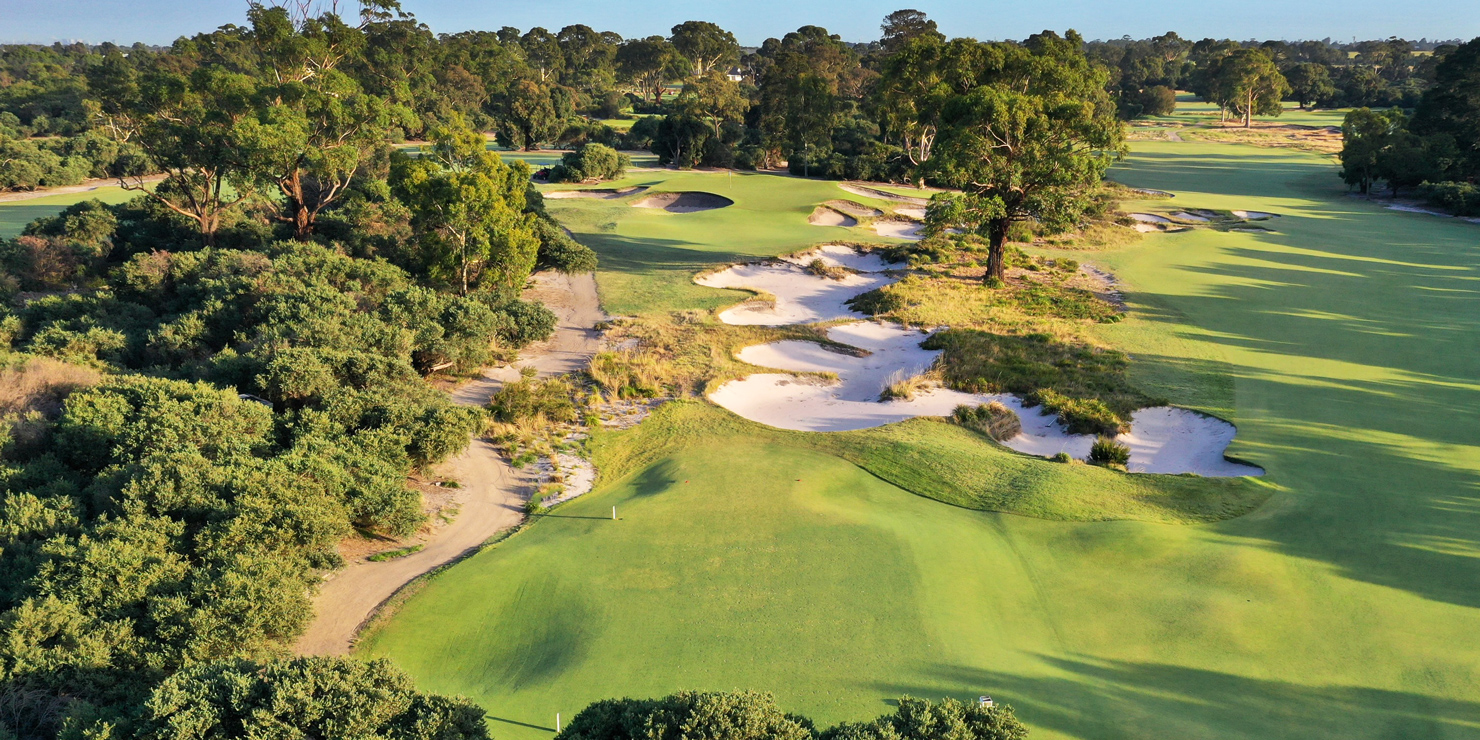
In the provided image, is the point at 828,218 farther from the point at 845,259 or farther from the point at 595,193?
the point at 595,193

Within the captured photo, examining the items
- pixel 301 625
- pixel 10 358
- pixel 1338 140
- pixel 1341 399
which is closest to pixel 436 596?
pixel 301 625

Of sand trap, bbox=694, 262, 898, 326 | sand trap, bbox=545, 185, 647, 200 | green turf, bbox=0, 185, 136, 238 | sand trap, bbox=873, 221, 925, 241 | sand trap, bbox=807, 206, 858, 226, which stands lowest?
sand trap, bbox=694, 262, 898, 326

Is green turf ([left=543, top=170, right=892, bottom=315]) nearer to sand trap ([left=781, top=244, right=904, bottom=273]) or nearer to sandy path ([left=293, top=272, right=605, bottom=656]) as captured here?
sand trap ([left=781, top=244, right=904, bottom=273])

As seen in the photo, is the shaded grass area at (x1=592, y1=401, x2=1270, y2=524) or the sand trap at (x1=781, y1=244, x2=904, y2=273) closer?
the shaded grass area at (x1=592, y1=401, x2=1270, y2=524)

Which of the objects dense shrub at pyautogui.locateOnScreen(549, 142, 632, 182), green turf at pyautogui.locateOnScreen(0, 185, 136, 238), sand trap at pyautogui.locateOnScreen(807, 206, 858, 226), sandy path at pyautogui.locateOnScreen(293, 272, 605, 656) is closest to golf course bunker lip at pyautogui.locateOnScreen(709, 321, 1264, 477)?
sandy path at pyautogui.locateOnScreen(293, 272, 605, 656)

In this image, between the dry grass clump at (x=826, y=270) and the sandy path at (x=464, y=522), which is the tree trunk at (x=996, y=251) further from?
the sandy path at (x=464, y=522)

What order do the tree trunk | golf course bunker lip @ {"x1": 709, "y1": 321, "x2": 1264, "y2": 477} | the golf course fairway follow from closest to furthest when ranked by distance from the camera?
the golf course fairway
golf course bunker lip @ {"x1": 709, "y1": 321, "x2": 1264, "y2": 477}
the tree trunk

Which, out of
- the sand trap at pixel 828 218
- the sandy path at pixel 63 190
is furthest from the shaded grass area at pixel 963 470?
the sandy path at pixel 63 190
